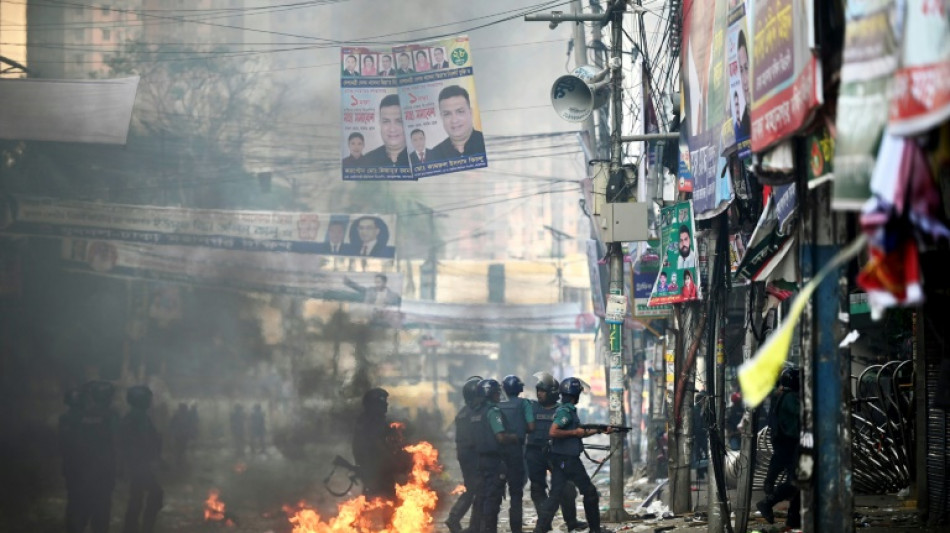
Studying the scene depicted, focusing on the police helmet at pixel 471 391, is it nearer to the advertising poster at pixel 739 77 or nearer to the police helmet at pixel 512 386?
the police helmet at pixel 512 386

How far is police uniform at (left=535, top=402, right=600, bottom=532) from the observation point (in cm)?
1320

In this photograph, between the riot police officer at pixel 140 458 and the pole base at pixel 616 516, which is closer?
the riot police officer at pixel 140 458

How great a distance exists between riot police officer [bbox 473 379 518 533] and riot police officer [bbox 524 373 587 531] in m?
0.35

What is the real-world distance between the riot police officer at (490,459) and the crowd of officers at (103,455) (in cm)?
369

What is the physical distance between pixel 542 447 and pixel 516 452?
31 centimetres

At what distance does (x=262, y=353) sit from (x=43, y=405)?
427 centimetres

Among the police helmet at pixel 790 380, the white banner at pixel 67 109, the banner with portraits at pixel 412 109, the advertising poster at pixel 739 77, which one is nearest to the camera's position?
the advertising poster at pixel 739 77

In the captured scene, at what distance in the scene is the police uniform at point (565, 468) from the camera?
1320 centimetres

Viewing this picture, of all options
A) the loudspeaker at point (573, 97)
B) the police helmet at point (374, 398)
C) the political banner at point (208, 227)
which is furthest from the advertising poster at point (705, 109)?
the political banner at point (208, 227)

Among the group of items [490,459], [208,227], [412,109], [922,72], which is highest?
[412,109]

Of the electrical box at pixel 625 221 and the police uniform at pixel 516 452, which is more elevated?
the electrical box at pixel 625 221

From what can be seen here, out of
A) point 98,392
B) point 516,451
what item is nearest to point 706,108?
point 516,451

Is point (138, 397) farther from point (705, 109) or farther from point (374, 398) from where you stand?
point (705, 109)

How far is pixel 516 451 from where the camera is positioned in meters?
14.0
